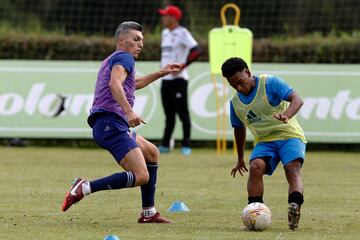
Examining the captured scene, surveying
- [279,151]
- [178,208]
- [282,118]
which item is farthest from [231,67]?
[178,208]

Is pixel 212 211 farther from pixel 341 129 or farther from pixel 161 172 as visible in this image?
pixel 341 129

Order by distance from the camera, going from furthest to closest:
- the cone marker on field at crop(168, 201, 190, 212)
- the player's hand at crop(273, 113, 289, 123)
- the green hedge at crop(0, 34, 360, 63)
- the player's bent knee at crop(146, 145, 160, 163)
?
the green hedge at crop(0, 34, 360, 63)
the cone marker on field at crop(168, 201, 190, 212)
the player's bent knee at crop(146, 145, 160, 163)
the player's hand at crop(273, 113, 289, 123)

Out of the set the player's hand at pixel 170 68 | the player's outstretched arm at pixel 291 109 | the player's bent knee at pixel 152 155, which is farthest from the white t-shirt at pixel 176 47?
the player's outstretched arm at pixel 291 109

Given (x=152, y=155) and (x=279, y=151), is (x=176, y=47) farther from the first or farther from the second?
(x=279, y=151)

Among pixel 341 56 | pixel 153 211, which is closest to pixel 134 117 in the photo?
pixel 153 211

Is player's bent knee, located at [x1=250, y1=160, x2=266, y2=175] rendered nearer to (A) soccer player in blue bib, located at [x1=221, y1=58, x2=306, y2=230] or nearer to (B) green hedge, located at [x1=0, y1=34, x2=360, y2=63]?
(A) soccer player in blue bib, located at [x1=221, y1=58, x2=306, y2=230]

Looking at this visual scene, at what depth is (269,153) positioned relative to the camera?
947 cm

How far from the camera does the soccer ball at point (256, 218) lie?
8898 mm

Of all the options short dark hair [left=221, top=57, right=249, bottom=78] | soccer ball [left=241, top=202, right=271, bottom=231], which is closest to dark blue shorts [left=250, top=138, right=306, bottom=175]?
soccer ball [left=241, top=202, right=271, bottom=231]

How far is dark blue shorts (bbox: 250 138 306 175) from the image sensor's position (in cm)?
936

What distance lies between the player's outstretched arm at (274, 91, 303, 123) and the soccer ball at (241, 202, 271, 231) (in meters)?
0.83

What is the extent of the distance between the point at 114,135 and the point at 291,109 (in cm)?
164

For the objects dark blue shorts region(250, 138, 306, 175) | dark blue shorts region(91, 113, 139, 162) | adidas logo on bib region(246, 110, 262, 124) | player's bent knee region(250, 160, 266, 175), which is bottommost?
player's bent knee region(250, 160, 266, 175)

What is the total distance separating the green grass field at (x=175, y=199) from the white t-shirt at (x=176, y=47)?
5.84 feet
